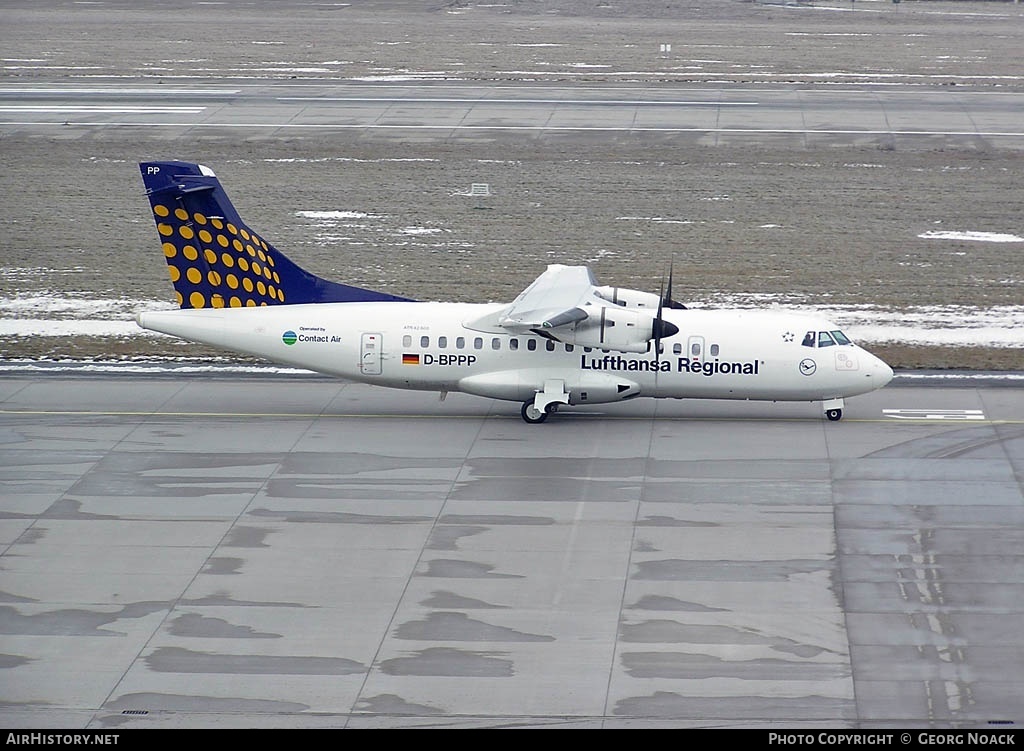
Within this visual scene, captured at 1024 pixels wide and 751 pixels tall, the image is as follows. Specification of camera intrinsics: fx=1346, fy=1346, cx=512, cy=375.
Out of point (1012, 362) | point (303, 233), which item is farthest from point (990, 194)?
point (303, 233)

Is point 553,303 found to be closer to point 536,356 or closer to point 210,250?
point 536,356

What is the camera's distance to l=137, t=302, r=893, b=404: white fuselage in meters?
33.1

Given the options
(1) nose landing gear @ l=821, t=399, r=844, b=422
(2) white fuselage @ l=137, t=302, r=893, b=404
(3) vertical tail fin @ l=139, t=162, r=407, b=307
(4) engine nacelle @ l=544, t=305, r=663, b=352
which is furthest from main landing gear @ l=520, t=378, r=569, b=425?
(1) nose landing gear @ l=821, t=399, r=844, b=422

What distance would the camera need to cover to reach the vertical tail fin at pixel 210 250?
3338 centimetres

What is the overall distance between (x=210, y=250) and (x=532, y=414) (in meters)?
9.02

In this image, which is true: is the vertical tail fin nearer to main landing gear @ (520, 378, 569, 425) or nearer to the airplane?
the airplane

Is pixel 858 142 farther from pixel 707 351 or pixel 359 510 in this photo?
pixel 359 510

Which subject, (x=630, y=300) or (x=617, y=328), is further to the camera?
(x=630, y=300)

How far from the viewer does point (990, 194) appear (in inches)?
2280

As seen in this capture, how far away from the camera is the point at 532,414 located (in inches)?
1321

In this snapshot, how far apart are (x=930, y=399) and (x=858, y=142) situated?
33.8 meters

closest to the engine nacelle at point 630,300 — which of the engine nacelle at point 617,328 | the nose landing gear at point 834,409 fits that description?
the engine nacelle at point 617,328

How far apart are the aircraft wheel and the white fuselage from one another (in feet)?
1.00

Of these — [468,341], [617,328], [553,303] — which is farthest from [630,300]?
[468,341]
